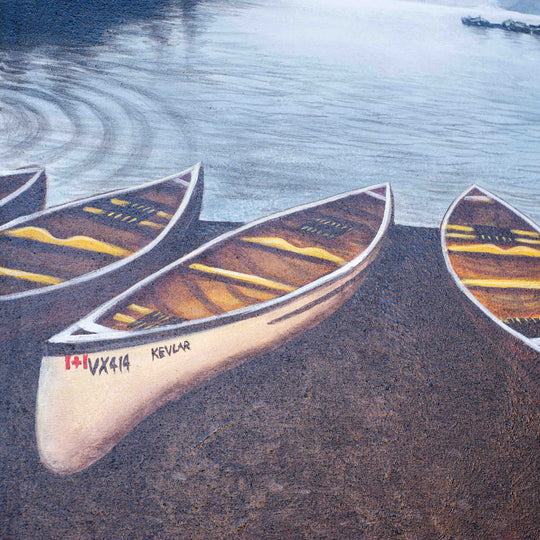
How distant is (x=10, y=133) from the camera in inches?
103

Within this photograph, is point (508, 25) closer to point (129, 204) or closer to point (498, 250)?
point (498, 250)

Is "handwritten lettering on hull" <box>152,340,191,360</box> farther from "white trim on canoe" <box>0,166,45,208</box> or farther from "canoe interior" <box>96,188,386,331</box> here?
"white trim on canoe" <box>0,166,45,208</box>

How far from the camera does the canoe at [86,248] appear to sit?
2053 mm

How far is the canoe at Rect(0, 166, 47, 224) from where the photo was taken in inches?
97.0

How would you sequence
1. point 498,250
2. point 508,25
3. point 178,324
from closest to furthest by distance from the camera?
point 178,324 → point 498,250 → point 508,25

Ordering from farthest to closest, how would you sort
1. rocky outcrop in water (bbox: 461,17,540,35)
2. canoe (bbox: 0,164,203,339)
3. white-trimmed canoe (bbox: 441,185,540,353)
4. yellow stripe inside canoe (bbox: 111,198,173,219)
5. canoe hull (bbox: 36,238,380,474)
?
rocky outcrop in water (bbox: 461,17,540,35)
yellow stripe inside canoe (bbox: 111,198,173,219)
white-trimmed canoe (bbox: 441,185,540,353)
canoe (bbox: 0,164,203,339)
canoe hull (bbox: 36,238,380,474)

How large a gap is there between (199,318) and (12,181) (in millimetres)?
1522

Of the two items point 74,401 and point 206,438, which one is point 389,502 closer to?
point 206,438

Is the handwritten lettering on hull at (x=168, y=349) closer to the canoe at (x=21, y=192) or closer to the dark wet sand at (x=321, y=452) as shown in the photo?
the dark wet sand at (x=321, y=452)

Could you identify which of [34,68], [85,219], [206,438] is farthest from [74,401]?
[34,68]

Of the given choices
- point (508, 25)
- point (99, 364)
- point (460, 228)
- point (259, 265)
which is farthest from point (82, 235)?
point (508, 25)

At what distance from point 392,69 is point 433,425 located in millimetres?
2416

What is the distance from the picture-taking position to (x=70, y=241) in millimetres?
2355

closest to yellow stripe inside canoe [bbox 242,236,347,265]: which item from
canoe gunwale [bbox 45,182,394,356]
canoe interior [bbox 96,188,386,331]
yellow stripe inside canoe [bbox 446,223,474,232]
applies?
canoe interior [bbox 96,188,386,331]
